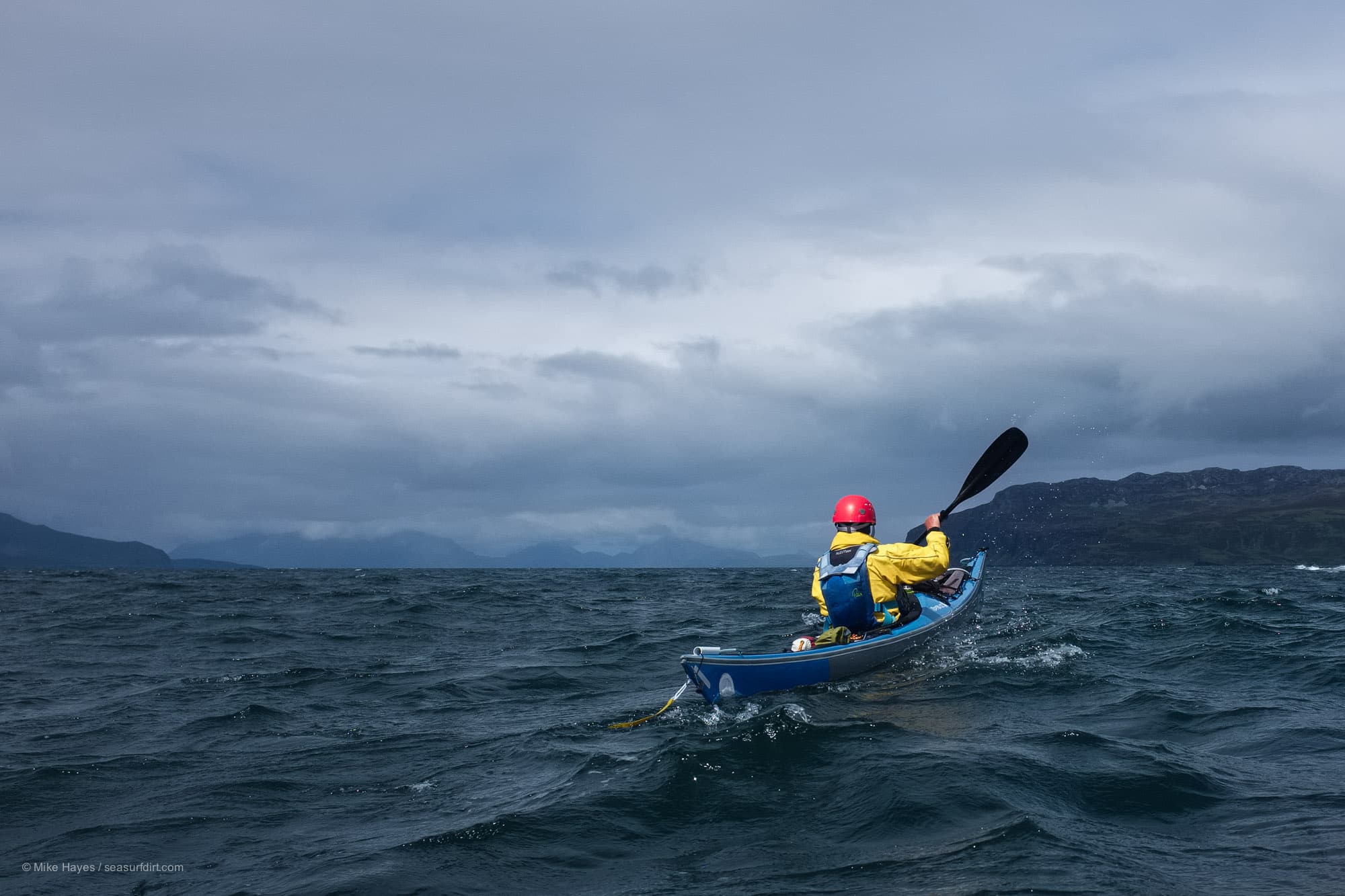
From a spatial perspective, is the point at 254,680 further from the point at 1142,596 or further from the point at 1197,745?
the point at 1142,596

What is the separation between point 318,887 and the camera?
19.5 feet

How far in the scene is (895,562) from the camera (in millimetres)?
12906

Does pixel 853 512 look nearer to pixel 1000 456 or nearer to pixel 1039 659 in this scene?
pixel 1039 659

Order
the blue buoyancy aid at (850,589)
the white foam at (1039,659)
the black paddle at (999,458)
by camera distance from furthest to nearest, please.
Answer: the black paddle at (999,458) → the white foam at (1039,659) → the blue buoyancy aid at (850,589)

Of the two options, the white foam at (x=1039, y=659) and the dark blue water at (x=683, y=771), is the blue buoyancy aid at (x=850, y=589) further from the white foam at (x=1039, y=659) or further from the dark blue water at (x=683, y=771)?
the white foam at (x=1039, y=659)

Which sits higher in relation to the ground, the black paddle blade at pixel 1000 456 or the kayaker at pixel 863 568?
the black paddle blade at pixel 1000 456

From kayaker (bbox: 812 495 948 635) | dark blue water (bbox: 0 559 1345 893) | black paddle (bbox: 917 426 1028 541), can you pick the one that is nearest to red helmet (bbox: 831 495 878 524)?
kayaker (bbox: 812 495 948 635)

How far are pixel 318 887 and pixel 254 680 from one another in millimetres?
9939

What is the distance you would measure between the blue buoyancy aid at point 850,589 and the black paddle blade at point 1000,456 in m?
6.58

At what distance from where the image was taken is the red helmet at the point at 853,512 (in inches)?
518

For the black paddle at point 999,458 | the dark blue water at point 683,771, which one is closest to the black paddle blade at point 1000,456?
the black paddle at point 999,458

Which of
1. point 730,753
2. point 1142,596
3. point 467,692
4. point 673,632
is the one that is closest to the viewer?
point 730,753

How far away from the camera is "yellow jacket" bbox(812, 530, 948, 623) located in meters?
12.7

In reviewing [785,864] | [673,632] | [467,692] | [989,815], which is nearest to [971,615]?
[673,632]
